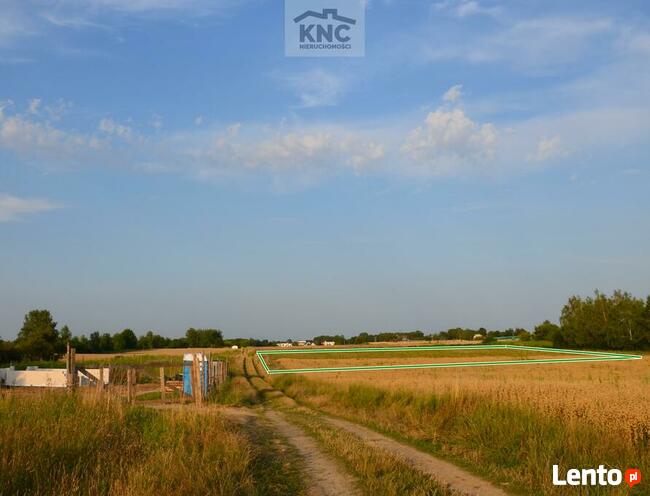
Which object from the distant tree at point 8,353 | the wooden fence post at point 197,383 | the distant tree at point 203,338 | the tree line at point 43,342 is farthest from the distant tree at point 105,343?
the wooden fence post at point 197,383

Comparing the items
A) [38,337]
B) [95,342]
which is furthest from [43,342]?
[95,342]

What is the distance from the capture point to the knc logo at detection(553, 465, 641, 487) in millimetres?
10008

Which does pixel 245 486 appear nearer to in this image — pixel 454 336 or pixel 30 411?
pixel 30 411

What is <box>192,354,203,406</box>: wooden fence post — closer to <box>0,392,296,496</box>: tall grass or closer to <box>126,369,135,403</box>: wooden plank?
<box>126,369,135,403</box>: wooden plank

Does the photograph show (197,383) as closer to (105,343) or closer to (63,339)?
(63,339)

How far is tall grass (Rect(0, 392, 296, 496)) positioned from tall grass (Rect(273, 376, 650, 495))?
14.3ft

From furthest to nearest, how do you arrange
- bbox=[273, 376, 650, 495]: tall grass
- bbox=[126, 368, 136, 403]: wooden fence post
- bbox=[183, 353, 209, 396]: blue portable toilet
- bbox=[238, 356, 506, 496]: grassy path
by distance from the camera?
bbox=[183, 353, 209, 396]: blue portable toilet → bbox=[126, 368, 136, 403]: wooden fence post → bbox=[273, 376, 650, 495]: tall grass → bbox=[238, 356, 506, 496]: grassy path

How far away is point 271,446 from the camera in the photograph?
1294 cm

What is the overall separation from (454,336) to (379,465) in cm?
9547

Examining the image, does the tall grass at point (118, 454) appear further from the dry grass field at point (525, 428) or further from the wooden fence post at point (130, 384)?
the wooden fence post at point (130, 384)

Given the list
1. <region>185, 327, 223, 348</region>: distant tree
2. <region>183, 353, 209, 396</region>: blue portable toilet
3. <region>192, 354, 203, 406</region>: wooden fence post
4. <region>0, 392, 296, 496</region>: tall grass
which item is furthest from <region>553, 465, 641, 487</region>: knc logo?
<region>185, 327, 223, 348</region>: distant tree

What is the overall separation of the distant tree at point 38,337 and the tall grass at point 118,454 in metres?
60.7

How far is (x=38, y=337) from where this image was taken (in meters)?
67.9

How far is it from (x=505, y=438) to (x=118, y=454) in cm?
790
